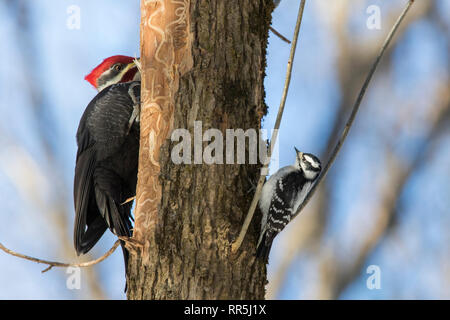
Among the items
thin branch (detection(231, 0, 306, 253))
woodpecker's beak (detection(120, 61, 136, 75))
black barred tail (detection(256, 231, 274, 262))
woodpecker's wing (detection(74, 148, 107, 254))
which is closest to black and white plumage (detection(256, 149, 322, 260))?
black barred tail (detection(256, 231, 274, 262))

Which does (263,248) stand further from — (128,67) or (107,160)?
(128,67)

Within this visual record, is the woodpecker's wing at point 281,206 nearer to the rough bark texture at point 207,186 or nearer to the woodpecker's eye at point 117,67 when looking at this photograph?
the rough bark texture at point 207,186

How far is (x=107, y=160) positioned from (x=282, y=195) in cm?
105

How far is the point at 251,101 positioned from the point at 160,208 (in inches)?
22.9

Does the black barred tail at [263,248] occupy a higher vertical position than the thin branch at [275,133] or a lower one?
lower

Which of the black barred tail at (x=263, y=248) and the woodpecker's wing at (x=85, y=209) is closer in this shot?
the black barred tail at (x=263, y=248)

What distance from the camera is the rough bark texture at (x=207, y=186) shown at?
7.18 feet

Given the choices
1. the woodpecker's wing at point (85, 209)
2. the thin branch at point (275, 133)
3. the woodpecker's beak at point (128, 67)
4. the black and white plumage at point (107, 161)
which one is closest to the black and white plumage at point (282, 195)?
the thin branch at point (275, 133)

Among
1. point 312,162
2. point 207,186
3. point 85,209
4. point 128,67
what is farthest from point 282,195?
point 128,67

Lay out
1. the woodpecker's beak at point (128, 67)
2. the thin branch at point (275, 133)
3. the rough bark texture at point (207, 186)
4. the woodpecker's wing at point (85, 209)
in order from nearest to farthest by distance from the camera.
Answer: the thin branch at point (275, 133)
the rough bark texture at point (207, 186)
the woodpecker's wing at point (85, 209)
the woodpecker's beak at point (128, 67)

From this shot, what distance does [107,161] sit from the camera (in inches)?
131
